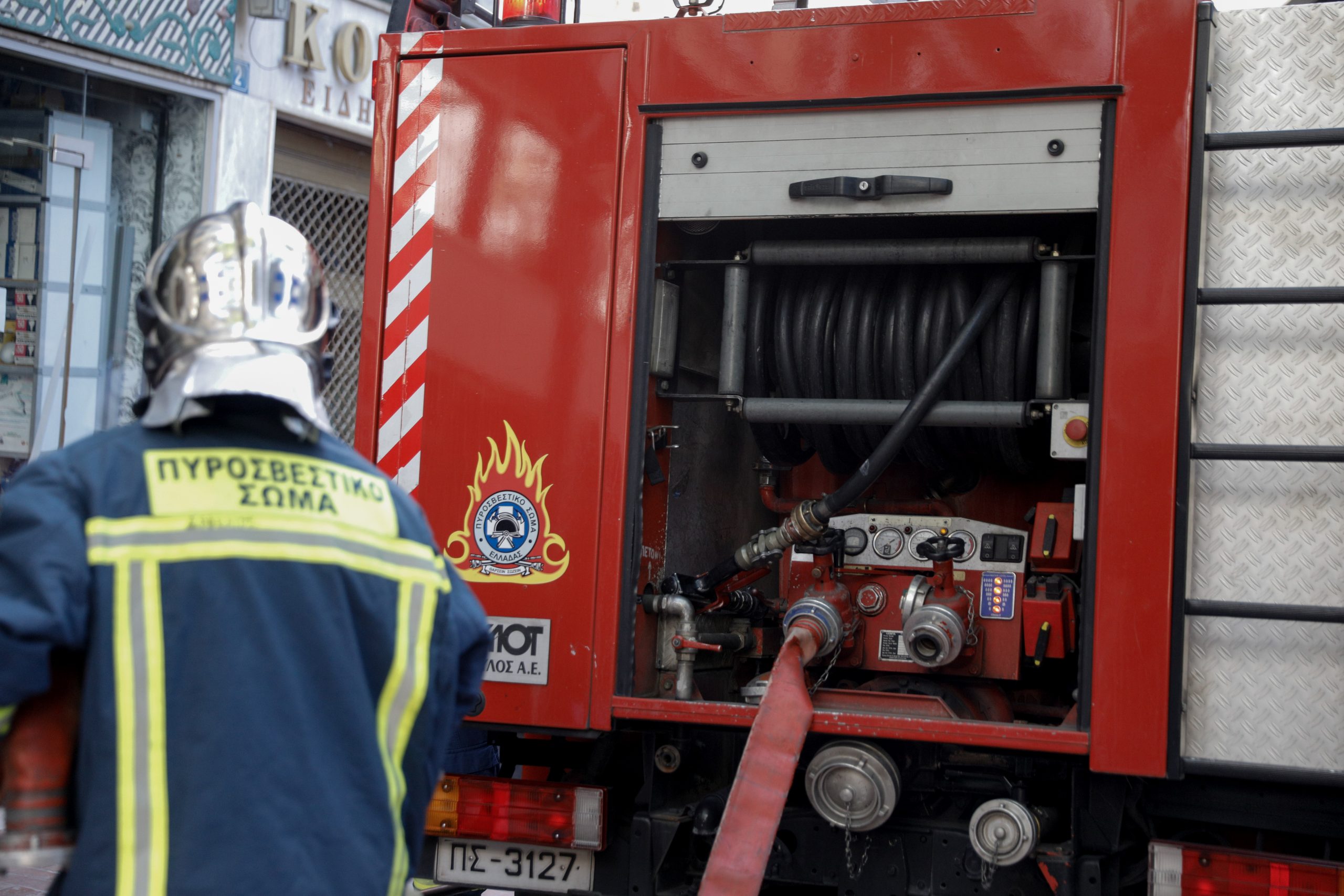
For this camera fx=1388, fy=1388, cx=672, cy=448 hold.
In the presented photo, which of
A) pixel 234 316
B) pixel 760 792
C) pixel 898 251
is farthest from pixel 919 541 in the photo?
pixel 234 316

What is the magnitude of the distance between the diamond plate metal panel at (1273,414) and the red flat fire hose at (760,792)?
39.4 inches

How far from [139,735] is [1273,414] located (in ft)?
8.86

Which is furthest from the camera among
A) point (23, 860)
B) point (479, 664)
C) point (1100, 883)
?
point (1100, 883)

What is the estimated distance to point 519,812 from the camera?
159 inches

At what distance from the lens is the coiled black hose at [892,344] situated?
4070 millimetres

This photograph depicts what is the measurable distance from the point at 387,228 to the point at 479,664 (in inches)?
83.9

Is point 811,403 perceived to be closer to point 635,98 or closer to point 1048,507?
point 1048,507

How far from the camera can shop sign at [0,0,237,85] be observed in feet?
26.9

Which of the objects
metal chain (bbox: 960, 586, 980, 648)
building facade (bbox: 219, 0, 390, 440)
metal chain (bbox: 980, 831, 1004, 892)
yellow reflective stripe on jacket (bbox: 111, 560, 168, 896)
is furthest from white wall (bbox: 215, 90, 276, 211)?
yellow reflective stripe on jacket (bbox: 111, 560, 168, 896)

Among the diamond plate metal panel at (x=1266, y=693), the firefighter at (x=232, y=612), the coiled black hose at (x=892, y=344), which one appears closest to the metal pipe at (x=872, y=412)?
the coiled black hose at (x=892, y=344)

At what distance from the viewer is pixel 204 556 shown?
6.71 feet

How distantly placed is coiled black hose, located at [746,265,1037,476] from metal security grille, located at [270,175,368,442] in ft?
21.3

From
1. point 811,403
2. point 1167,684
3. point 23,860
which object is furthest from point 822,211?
point 23,860

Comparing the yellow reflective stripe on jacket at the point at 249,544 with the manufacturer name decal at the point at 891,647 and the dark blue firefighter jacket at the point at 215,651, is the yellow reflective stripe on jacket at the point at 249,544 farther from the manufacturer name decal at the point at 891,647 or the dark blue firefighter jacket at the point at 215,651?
the manufacturer name decal at the point at 891,647
